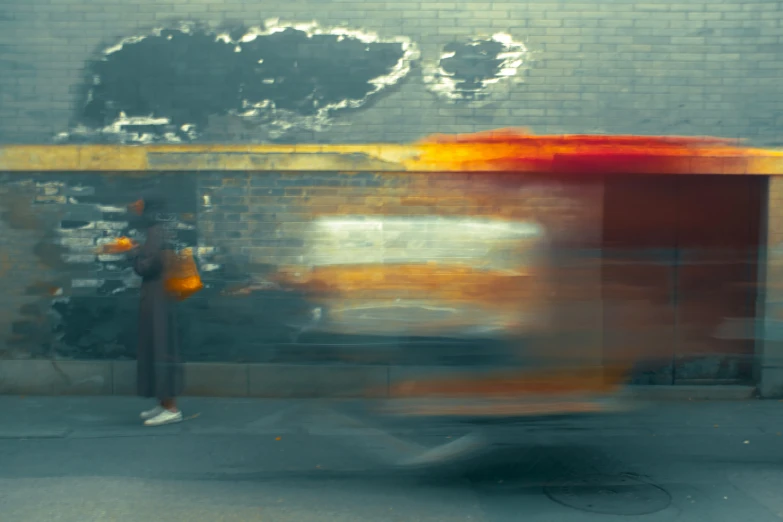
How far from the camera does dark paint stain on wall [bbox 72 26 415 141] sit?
7.70 meters

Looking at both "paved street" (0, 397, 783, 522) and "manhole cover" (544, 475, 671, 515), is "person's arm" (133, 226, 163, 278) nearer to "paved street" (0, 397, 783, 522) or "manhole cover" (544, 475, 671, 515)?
"paved street" (0, 397, 783, 522)

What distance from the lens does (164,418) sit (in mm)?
6879

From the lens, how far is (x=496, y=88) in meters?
7.70

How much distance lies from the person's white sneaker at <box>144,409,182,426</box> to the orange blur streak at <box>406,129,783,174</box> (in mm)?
3186

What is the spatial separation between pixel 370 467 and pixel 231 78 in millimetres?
4093

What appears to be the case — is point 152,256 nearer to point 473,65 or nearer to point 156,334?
point 156,334

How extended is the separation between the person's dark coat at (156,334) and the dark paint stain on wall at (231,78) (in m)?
1.32

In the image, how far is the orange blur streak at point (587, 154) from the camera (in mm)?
5547

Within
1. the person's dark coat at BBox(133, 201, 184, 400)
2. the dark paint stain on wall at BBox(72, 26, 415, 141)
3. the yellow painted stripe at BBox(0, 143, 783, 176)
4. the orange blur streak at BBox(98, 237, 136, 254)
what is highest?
the dark paint stain on wall at BBox(72, 26, 415, 141)

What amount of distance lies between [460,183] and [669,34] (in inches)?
98.1

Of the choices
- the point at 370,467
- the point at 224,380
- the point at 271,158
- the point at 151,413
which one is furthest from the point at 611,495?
the point at 271,158

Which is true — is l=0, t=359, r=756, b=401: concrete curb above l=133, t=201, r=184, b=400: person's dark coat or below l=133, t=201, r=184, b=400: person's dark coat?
below

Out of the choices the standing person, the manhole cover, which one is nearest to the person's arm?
the standing person

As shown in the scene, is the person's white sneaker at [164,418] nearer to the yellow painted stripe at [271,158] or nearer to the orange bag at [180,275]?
the orange bag at [180,275]
